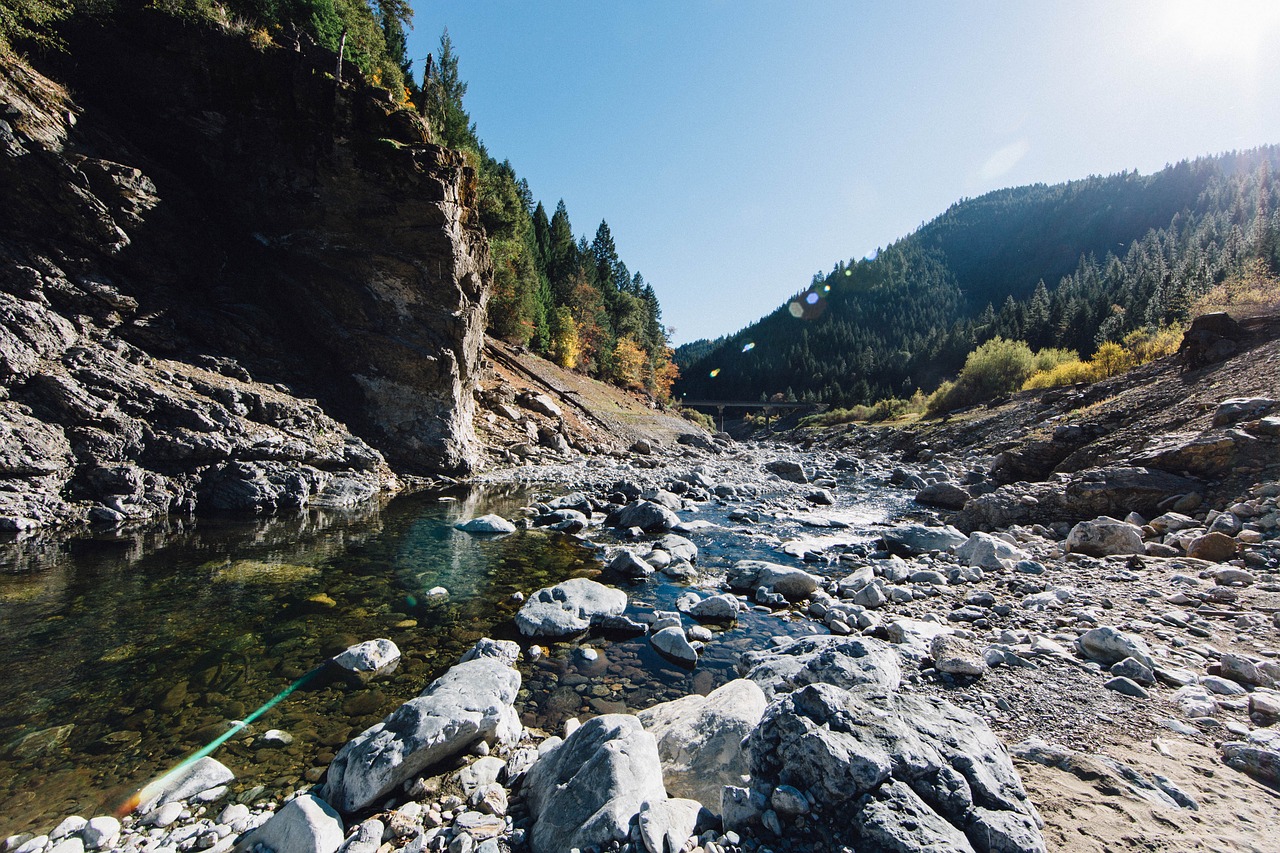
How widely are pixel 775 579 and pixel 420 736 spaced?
5954 millimetres

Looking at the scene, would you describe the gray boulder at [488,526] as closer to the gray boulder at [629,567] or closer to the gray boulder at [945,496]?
the gray boulder at [629,567]

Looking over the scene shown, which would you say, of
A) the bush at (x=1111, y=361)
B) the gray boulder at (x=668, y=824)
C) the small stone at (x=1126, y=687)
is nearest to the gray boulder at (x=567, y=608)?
the gray boulder at (x=668, y=824)

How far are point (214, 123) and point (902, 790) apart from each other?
2705cm

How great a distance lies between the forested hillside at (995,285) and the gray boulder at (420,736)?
83476 millimetres

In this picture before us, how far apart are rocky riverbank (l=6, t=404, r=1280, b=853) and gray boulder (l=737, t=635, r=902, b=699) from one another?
0.03 metres

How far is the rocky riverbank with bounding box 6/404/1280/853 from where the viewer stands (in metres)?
2.47

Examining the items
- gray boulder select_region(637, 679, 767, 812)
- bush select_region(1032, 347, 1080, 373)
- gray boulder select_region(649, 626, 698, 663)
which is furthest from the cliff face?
bush select_region(1032, 347, 1080, 373)

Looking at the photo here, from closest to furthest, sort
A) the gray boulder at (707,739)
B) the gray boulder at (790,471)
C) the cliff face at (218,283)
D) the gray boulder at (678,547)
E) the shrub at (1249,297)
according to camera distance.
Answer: the gray boulder at (707,739)
the gray boulder at (678,547)
the cliff face at (218,283)
the shrub at (1249,297)
the gray boulder at (790,471)

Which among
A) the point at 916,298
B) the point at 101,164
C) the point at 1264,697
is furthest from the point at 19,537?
the point at 916,298

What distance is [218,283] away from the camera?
1734 cm

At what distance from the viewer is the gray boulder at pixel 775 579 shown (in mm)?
7816

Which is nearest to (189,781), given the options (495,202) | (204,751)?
(204,751)

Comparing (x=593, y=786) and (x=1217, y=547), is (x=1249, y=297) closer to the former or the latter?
(x=1217, y=547)

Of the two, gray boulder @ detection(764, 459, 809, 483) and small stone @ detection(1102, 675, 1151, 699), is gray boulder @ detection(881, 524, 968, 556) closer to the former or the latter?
small stone @ detection(1102, 675, 1151, 699)
